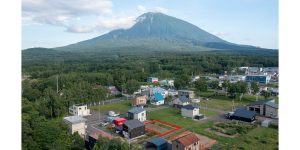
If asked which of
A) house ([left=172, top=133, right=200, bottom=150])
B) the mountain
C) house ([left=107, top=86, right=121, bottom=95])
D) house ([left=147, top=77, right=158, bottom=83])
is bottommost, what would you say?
house ([left=172, top=133, right=200, bottom=150])

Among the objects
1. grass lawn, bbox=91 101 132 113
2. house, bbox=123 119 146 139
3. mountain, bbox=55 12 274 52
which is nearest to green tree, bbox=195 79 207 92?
grass lawn, bbox=91 101 132 113

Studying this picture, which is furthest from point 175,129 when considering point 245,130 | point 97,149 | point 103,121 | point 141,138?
point 97,149

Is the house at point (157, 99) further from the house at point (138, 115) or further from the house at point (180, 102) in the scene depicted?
the house at point (138, 115)

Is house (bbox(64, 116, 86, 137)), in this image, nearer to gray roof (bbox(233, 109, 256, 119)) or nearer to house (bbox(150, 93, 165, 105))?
house (bbox(150, 93, 165, 105))

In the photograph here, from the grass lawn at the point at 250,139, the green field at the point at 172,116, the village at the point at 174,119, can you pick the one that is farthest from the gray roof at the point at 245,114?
the green field at the point at 172,116

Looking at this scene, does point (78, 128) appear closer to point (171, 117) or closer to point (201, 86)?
point (171, 117)

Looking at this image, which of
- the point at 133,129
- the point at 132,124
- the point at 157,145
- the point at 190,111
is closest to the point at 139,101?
the point at 190,111

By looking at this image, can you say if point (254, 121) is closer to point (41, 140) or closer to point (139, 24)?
point (41, 140)

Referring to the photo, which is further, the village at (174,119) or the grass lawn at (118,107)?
the grass lawn at (118,107)
